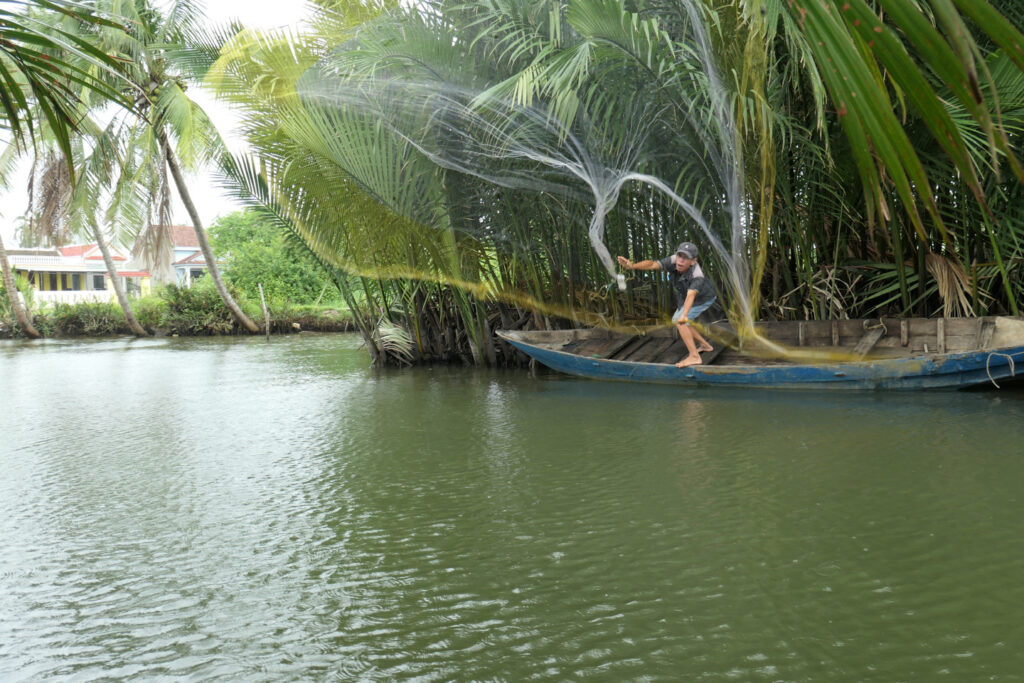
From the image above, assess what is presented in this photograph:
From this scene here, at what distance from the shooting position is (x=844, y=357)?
8266 mm

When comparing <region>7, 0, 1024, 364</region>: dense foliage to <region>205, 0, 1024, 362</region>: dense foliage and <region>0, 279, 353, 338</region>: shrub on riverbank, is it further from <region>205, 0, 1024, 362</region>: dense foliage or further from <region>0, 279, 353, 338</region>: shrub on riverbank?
<region>0, 279, 353, 338</region>: shrub on riverbank

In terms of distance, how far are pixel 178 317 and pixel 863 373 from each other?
20646 millimetres

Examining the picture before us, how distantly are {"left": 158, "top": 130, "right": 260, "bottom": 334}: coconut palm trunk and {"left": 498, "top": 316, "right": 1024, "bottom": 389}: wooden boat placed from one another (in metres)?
13.5

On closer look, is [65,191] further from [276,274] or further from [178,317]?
[276,274]

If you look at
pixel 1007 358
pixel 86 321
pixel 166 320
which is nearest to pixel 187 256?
pixel 86 321

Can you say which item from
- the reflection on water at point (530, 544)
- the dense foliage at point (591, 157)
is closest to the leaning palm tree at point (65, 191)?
the dense foliage at point (591, 157)

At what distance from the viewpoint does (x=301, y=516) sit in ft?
14.9

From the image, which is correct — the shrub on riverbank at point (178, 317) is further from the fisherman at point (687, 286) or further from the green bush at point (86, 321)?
the fisherman at point (687, 286)

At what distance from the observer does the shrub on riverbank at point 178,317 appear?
24000mm

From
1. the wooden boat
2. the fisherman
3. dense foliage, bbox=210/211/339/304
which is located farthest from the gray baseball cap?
dense foliage, bbox=210/211/339/304

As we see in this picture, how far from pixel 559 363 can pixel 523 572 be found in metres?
6.40

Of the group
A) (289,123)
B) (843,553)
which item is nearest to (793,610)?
(843,553)

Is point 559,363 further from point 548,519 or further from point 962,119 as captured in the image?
point 548,519

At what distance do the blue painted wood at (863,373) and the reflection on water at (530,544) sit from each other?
257mm
